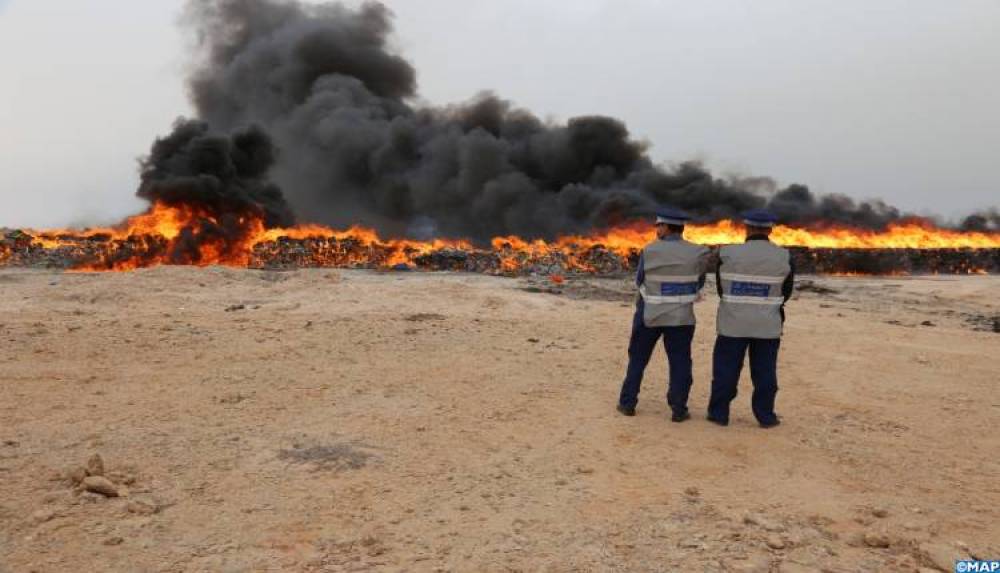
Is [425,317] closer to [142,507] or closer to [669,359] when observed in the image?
[669,359]

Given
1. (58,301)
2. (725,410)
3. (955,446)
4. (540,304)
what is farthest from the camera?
(540,304)

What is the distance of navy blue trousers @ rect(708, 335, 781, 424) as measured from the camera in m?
5.62

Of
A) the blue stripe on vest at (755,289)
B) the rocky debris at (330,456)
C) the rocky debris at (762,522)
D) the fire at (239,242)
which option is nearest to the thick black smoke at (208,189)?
the fire at (239,242)

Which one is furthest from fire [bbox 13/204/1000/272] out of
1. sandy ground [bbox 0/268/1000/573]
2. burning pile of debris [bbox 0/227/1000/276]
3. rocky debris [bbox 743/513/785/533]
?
rocky debris [bbox 743/513/785/533]

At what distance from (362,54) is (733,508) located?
150 feet

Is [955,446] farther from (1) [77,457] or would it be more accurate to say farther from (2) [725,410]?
(1) [77,457]

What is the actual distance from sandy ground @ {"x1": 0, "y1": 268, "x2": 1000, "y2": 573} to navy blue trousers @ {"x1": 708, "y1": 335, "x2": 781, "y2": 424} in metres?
0.19

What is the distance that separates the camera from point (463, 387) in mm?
6672

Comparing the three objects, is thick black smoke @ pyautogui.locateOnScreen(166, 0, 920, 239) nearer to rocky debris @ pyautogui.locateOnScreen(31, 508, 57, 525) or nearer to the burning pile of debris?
the burning pile of debris

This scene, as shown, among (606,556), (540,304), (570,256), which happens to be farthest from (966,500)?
(570,256)

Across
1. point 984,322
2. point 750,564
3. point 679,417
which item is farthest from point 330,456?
point 984,322

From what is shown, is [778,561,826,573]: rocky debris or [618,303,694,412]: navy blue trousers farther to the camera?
[618,303,694,412]: navy blue trousers

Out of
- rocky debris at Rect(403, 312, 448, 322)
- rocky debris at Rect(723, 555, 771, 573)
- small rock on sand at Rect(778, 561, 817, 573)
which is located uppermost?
rocky debris at Rect(403, 312, 448, 322)

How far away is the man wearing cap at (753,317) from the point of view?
5594mm
